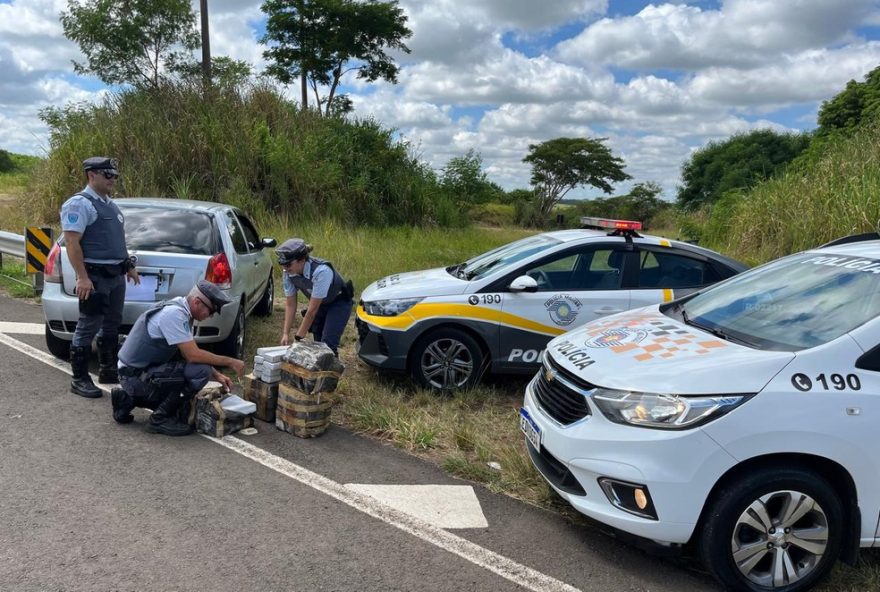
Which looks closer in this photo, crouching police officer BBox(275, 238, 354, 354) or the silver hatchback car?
crouching police officer BBox(275, 238, 354, 354)

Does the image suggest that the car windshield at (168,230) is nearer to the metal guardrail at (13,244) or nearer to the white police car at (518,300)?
the white police car at (518,300)

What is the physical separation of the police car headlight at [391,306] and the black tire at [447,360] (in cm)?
31

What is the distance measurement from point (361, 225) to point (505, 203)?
89.4 ft

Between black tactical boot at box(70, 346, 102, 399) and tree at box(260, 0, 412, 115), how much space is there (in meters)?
20.2

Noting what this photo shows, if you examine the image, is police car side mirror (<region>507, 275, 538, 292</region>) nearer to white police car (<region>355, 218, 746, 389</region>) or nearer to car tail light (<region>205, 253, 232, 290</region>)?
white police car (<region>355, 218, 746, 389</region>)

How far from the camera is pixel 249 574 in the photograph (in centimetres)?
311

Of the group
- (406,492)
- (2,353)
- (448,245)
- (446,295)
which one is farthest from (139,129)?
(406,492)

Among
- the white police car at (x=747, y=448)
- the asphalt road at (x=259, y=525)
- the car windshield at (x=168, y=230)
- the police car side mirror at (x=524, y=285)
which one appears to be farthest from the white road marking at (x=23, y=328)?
the white police car at (x=747, y=448)

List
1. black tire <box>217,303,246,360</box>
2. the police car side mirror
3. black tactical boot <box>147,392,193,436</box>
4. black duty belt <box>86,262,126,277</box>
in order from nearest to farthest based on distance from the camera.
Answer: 1. black tactical boot <box>147,392,193,436</box>
2. black duty belt <box>86,262,126,277</box>
3. the police car side mirror
4. black tire <box>217,303,246,360</box>

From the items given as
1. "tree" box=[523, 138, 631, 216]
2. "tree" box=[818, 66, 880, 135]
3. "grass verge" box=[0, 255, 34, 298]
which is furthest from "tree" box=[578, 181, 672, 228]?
"grass verge" box=[0, 255, 34, 298]

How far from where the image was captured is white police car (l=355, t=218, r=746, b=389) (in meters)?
5.85

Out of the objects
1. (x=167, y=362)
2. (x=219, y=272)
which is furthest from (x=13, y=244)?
(x=167, y=362)

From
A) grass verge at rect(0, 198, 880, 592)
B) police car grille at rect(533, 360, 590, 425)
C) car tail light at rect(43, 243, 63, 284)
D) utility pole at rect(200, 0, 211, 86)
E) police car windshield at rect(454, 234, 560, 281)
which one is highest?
utility pole at rect(200, 0, 211, 86)

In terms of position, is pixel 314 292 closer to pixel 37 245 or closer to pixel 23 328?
pixel 23 328
